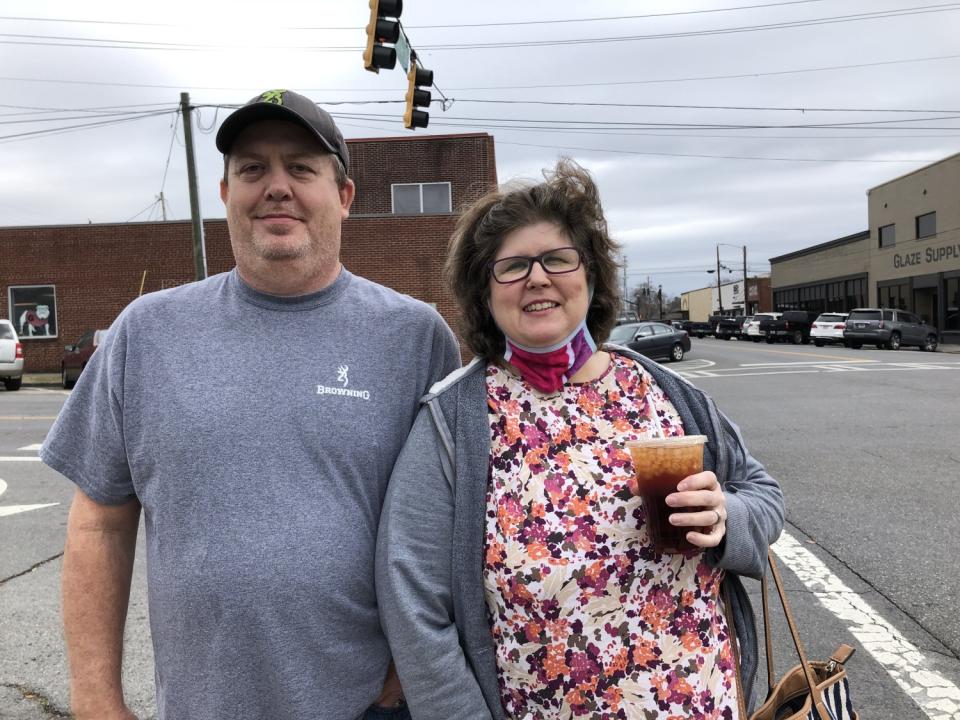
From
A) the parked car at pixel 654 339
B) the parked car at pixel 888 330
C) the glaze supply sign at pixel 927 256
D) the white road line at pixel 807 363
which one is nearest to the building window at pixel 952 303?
the glaze supply sign at pixel 927 256

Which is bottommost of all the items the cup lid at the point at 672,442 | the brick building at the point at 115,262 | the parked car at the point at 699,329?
the parked car at the point at 699,329

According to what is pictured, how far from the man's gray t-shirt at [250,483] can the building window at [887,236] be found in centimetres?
4726

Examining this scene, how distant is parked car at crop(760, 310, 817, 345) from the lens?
3834cm

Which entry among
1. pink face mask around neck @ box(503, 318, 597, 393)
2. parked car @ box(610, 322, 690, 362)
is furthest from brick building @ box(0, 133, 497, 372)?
pink face mask around neck @ box(503, 318, 597, 393)

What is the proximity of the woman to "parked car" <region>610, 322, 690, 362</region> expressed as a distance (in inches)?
826

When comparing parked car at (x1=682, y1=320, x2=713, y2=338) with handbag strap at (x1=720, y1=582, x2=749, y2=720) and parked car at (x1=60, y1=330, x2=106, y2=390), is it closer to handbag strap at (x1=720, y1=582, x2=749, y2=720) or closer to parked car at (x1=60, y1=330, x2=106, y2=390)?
parked car at (x1=60, y1=330, x2=106, y2=390)

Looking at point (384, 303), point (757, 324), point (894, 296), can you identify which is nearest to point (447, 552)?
point (384, 303)

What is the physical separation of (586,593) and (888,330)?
32.5 metres

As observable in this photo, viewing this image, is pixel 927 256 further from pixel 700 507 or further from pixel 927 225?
pixel 700 507

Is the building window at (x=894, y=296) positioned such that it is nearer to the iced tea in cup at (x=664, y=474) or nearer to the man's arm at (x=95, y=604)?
the iced tea in cup at (x=664, y=474)

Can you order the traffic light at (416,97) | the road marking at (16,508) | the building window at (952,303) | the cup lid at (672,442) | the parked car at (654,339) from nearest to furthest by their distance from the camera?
the cup lid at (672,442) < the road marking at (16,508) < the traffic light at (416,97) < the parked car at (654,339) < the building window at (952,303)

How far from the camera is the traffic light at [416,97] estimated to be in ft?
37.1

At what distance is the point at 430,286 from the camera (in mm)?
24125

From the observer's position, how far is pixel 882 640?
3.72 meters
